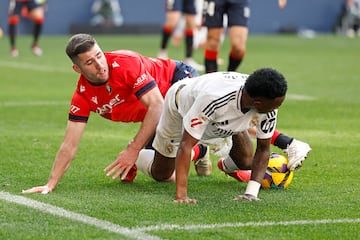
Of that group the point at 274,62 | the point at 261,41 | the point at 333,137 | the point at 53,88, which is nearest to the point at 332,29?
the point at 261,41

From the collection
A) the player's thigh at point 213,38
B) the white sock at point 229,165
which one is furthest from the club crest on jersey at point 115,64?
the player's thigh at point 213,38

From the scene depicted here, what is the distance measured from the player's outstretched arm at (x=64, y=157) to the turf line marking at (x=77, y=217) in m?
0.24

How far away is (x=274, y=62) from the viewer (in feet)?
64.5

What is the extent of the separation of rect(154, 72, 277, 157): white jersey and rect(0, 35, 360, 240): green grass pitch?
1.54ft

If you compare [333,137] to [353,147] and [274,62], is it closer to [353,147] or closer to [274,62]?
[353,147]

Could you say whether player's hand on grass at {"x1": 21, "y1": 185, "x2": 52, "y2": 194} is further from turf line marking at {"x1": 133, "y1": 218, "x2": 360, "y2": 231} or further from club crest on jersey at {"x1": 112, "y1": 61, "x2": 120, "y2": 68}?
turf line marking at {"x1": 133, "y1": 218, "x2": 360, "y2": 231}

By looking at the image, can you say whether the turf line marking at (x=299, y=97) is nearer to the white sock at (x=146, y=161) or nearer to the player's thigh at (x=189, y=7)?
the player's thigh at (x=189, y=7)

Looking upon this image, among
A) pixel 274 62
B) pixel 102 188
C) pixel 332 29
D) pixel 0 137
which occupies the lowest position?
pixel 332 29

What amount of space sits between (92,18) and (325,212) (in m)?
27.2

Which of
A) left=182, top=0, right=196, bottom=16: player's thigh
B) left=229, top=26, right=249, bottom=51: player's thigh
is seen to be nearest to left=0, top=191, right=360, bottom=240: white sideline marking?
left=229, top=26, right=249, bottom=51: player's thigh

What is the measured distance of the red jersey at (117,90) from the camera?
6.77 m

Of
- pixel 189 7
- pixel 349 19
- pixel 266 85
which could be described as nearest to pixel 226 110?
pixel 266 85

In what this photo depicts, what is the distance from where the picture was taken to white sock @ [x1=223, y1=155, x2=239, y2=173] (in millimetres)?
7154

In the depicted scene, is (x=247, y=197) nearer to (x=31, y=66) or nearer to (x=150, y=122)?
(x=150, y=122)
